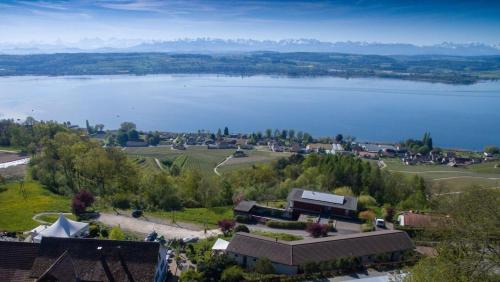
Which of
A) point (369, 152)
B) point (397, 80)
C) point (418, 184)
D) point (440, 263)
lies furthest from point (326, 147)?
point (397, 80)

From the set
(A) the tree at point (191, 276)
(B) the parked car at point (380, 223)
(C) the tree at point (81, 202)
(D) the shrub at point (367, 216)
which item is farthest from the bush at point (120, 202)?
(B) the parked car at point (380, 223)

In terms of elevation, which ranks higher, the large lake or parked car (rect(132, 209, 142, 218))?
parked car (rect(132, 209, 142, 218))

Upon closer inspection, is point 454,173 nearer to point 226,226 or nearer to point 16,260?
point 226,226

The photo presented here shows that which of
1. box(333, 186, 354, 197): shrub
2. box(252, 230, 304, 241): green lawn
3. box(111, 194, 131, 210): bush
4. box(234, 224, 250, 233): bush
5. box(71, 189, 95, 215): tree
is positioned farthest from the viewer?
box(333, 186, 354, 197): shrub

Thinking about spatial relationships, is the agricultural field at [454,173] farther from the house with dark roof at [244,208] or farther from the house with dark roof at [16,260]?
the house with dark roof at [16,260]

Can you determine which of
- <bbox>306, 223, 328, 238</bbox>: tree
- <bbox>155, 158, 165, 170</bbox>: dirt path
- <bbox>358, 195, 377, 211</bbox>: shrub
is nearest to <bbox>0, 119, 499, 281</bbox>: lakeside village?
<bbox>306, 223, 328, 238</bbox>: tree

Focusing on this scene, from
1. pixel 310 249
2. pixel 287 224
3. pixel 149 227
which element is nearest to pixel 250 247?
pixel 310 249

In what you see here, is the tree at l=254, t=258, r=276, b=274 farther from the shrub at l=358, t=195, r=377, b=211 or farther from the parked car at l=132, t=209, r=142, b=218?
the shrub at l=358, t=195, r=377, b=211
